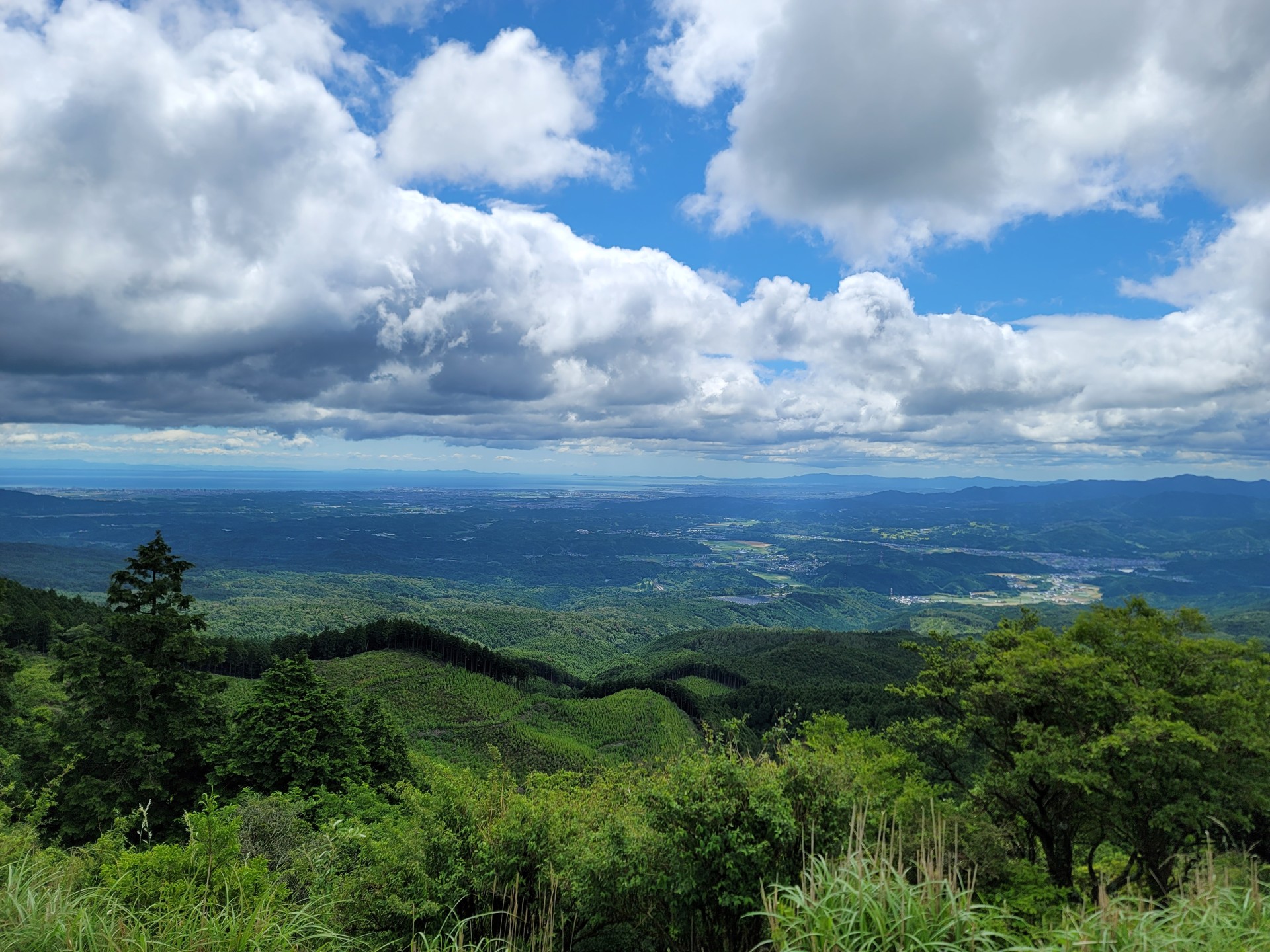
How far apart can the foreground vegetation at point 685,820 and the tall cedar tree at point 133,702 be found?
5.3 inches

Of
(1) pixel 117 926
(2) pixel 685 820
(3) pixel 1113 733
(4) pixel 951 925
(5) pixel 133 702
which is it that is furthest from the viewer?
(5) pixel 133 702

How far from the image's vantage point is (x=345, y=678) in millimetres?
93938

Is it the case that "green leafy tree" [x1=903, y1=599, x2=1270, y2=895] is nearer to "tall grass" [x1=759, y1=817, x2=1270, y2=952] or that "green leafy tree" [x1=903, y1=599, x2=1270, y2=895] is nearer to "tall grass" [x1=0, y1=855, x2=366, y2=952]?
"tall grass" [x1=759, y1=817, x2=1270, y2=952]

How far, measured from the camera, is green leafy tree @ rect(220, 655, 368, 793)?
33188 millimetres

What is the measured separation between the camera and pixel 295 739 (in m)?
35.2

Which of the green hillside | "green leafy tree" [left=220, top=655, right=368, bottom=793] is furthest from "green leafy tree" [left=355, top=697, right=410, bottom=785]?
the green hillside

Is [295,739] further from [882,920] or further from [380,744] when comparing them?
[882,920]

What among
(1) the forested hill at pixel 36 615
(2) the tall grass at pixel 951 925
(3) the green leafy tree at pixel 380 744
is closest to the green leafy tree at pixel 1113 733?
(2) the tall grass at pixel 951 925

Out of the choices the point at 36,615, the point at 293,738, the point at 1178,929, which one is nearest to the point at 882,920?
the point at 1178,929

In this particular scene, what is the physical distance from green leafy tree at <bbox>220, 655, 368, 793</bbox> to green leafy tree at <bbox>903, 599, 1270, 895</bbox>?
33956 mm

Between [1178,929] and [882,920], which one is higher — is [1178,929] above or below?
below

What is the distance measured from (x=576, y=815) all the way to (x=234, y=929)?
44.0ft

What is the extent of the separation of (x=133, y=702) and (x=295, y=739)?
10.1 metres

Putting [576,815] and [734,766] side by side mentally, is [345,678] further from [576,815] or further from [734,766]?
[734,766]
